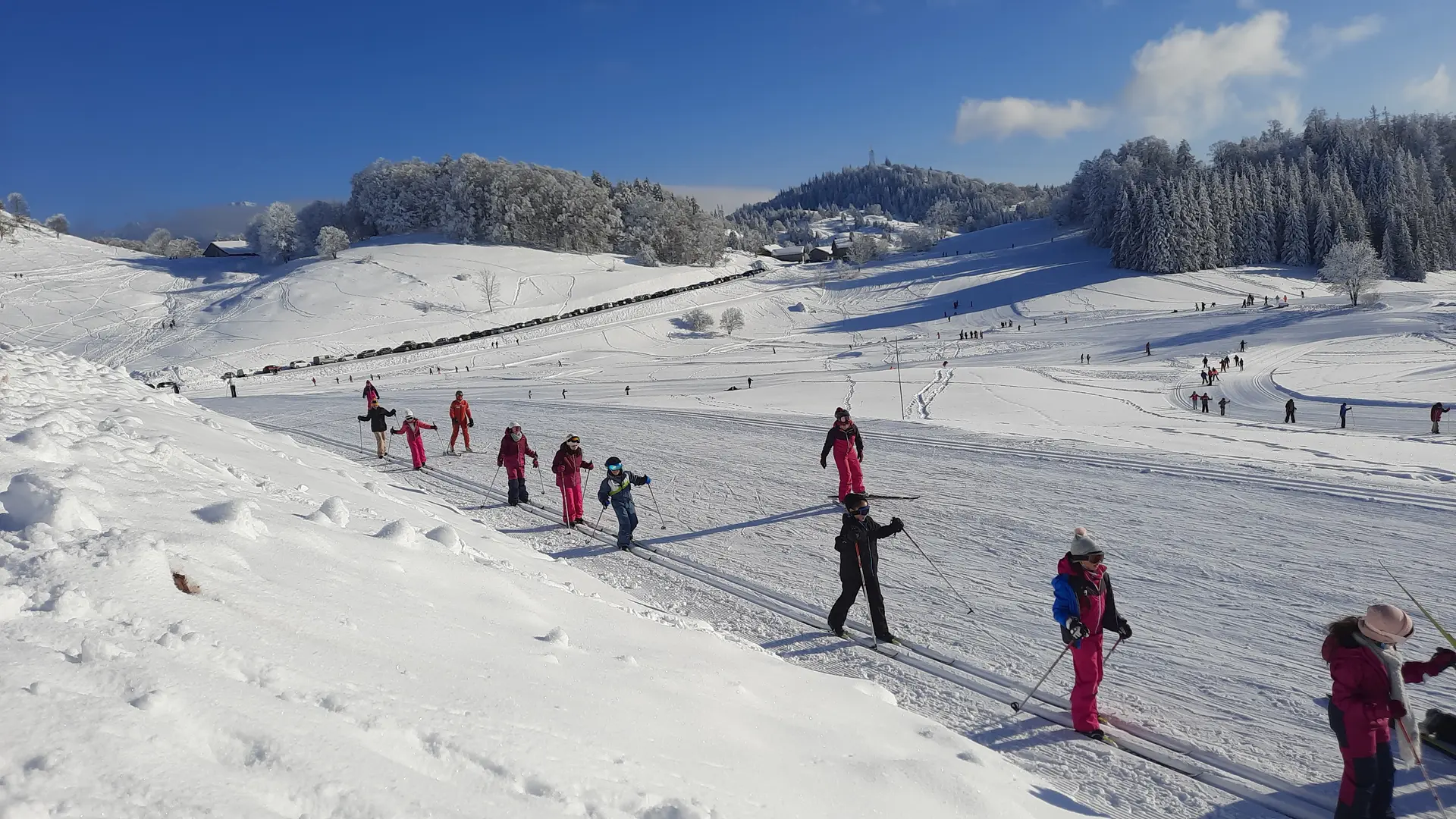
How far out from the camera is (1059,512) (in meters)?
10.6

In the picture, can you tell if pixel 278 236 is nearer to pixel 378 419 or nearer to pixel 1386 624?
pixel 378 419

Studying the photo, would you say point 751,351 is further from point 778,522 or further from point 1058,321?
point 778,522

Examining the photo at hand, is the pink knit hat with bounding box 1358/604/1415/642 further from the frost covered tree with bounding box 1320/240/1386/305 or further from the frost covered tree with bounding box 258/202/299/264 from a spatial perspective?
the frost covered tree with bounding box 258/202/299/264

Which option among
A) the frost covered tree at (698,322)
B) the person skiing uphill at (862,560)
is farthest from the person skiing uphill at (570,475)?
the frost covered tree at (698,322)

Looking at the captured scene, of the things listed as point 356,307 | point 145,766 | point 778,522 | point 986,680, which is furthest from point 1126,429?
point 356,307

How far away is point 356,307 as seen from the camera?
70.2m

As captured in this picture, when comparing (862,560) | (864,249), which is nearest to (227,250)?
(864,249)

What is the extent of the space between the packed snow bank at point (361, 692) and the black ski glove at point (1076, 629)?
1.03 metres

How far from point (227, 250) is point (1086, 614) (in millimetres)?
124630

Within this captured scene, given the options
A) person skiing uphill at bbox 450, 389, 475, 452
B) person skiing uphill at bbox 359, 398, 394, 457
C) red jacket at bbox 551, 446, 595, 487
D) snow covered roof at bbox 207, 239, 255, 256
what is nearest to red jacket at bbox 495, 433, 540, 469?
red jacket at bbox 551, 446, 595, 487

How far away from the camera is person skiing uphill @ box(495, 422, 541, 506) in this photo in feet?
41.1

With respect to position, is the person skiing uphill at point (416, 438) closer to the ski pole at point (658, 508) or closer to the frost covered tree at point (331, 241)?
the ski pole at point (658, 508)

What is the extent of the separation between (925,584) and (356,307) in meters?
73.4

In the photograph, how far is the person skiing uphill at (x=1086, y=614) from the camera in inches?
209
